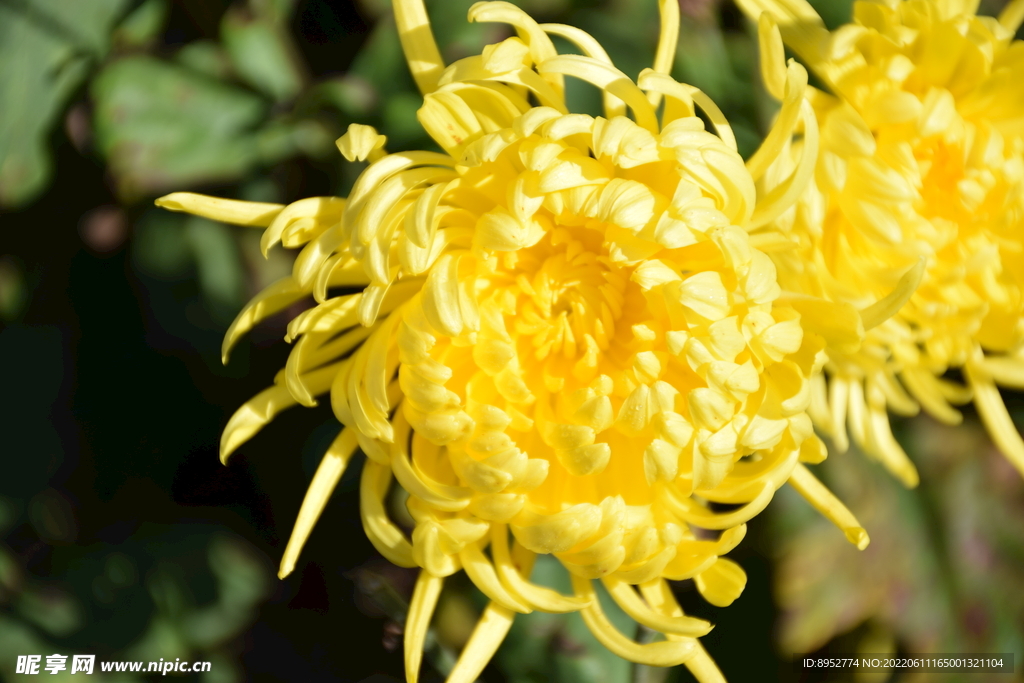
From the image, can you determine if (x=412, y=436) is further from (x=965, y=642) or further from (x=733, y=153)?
(x=965, y=642)

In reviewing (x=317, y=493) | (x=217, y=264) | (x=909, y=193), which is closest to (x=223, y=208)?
(x=217, y=264)

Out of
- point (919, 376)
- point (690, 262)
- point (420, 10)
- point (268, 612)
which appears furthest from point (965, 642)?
point (420, 10)

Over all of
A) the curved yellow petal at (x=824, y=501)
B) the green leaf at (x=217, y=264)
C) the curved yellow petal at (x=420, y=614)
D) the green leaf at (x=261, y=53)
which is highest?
the green leaf at (x=261, y=53)

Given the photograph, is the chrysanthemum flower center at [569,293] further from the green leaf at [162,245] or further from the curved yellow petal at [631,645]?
the green leaf at [162,245]

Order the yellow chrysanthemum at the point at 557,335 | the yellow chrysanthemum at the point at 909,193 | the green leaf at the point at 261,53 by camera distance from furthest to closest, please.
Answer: the green leaf at the point at 261,53 < the yellow chrysanthemum at the point at 909,193 < the yellow chrysanthemum at the point at 557,335

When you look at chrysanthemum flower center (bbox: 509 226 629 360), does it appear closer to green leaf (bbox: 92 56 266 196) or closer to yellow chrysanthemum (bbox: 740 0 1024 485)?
yellow chrysanthemum (bbox: 740 0 1024 485)

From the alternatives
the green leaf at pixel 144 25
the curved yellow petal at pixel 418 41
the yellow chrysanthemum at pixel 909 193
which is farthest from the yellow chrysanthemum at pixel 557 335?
the green leaf at pixel 144 25
